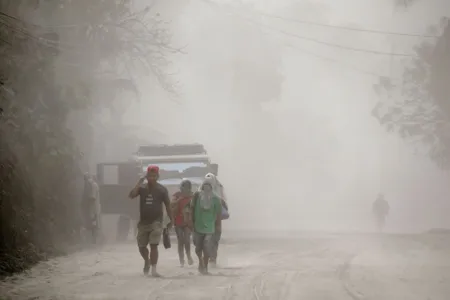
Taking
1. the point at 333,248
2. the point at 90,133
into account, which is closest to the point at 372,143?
the point at 90,133

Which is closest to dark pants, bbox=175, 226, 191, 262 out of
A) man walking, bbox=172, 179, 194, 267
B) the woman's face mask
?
man walking, bbox=172, 179, 194, 267

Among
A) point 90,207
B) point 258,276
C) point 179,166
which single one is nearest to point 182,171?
point 179,166

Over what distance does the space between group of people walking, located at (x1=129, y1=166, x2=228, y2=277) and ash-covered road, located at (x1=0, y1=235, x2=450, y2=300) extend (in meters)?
0.45

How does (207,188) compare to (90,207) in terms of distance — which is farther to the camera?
(90,207)

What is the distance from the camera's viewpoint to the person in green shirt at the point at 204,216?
14641 mm

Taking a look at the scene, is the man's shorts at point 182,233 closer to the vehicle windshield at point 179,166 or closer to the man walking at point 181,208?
the man walking at point 181,208

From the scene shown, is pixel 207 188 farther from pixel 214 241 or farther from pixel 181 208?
pixel 181 208

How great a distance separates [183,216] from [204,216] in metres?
1.30

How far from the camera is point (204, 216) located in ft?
48.1

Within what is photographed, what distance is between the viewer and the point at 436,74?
117ft

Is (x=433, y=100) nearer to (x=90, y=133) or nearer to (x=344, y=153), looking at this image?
(x=90, y=133)

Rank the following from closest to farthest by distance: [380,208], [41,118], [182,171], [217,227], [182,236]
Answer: [217,227], [182,236], [41,118], [182,171], [380,208]

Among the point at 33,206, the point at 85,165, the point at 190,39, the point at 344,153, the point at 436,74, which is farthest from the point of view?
the point at 344,153

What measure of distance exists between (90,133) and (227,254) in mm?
11620
